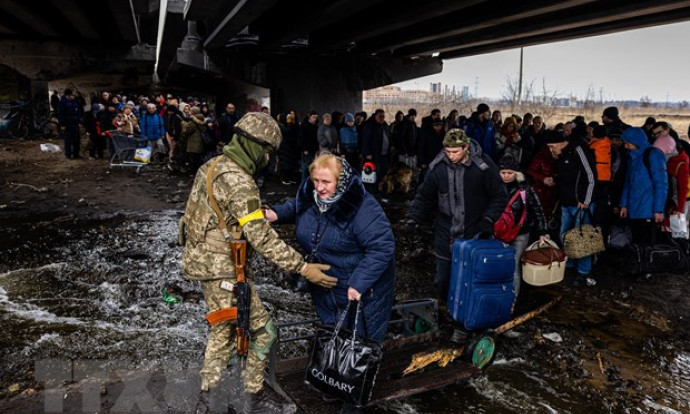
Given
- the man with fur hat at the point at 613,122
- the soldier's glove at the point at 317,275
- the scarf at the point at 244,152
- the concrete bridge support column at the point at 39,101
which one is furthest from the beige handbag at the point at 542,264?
the concrete bridge support column at the point at 39,101

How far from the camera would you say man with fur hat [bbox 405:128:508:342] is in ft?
14.5

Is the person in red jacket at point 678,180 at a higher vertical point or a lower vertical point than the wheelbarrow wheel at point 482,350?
Answer: higher

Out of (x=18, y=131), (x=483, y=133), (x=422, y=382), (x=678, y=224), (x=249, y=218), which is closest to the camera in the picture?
(x=249, y=218)

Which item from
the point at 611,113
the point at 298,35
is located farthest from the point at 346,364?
the point at 298,35

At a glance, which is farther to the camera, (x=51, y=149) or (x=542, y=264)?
(x=51, y=149)

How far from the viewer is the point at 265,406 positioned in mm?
3428

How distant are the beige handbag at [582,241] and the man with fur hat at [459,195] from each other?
2159 mm

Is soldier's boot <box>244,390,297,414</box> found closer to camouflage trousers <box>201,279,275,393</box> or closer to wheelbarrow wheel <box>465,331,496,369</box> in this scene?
camouflage trousers <box>201,279,275,393</box>

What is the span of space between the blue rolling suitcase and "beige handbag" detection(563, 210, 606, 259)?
7.41ft

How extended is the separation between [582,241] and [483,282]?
8.61ft

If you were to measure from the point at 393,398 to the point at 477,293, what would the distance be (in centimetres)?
113

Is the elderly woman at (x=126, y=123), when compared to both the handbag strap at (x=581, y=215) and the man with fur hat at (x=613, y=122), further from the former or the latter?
the handbag strap at (x=581, y=215)

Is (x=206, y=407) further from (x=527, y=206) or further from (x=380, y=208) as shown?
(x=527, y=206)

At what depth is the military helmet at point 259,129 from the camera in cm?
314
